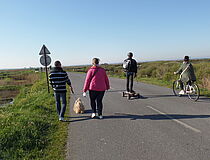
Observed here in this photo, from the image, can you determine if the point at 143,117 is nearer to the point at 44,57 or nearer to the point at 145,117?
the point at 145,117

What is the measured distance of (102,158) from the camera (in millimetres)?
3363

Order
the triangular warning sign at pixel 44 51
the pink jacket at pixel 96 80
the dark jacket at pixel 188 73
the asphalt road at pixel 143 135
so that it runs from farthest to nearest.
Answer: the triangular warning sign at pixel 44 51 < the dark jacket at pixel 188 73 < the pink jacket at pixel 96 80 < the asphalt road at pixel 143 135

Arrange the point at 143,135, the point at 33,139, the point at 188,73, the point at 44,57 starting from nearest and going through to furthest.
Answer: the point at 33,139 → the point at 143,135 → the point at 188,73 → the point at 44,57

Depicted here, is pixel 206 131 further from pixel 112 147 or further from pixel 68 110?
pixel 68 110

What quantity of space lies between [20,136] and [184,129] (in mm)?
4430

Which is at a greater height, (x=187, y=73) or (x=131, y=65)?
(x=131, y=65)

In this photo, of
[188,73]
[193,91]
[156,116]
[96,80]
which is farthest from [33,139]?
[188,73]

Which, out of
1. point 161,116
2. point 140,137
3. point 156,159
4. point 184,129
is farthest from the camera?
point 161,116

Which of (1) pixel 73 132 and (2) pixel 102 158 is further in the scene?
(1) pixel 73 132

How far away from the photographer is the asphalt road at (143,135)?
347 cm

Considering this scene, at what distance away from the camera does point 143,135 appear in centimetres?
438

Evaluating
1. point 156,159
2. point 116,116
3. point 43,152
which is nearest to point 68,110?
point 116,116

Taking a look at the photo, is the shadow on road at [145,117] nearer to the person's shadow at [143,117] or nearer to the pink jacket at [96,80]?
the person's shadow at [143,117]

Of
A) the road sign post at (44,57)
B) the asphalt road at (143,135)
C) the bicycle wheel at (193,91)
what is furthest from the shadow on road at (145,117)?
the road sign post at (44,57)
